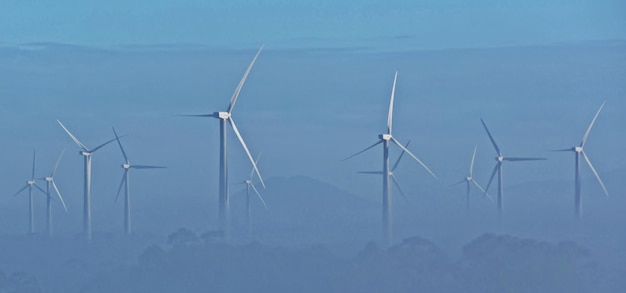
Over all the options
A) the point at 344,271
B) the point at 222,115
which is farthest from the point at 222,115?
the point at 344,271

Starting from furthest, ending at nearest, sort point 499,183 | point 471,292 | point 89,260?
point 89,260
point 471,292
point 499,183

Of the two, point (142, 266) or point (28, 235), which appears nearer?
point (142, 266)

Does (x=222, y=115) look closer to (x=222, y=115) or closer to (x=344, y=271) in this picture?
(x=222, y=115)

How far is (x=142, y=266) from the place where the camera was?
78.9 metres

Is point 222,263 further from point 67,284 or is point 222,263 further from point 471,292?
point 471,292

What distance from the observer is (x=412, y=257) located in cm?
7744

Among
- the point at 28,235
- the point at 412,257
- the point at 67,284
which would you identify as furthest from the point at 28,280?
the point at 412,257

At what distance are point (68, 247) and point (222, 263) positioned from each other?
41.1 ft

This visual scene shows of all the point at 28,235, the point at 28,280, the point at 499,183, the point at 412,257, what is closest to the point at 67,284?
the point at 28,280

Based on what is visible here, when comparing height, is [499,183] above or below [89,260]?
above

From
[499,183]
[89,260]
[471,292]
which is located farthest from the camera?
[89,260]

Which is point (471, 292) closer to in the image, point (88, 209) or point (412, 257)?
point (412, 257)

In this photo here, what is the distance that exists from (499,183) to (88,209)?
892 inches

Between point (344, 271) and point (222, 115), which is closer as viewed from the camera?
point (222, 115)
